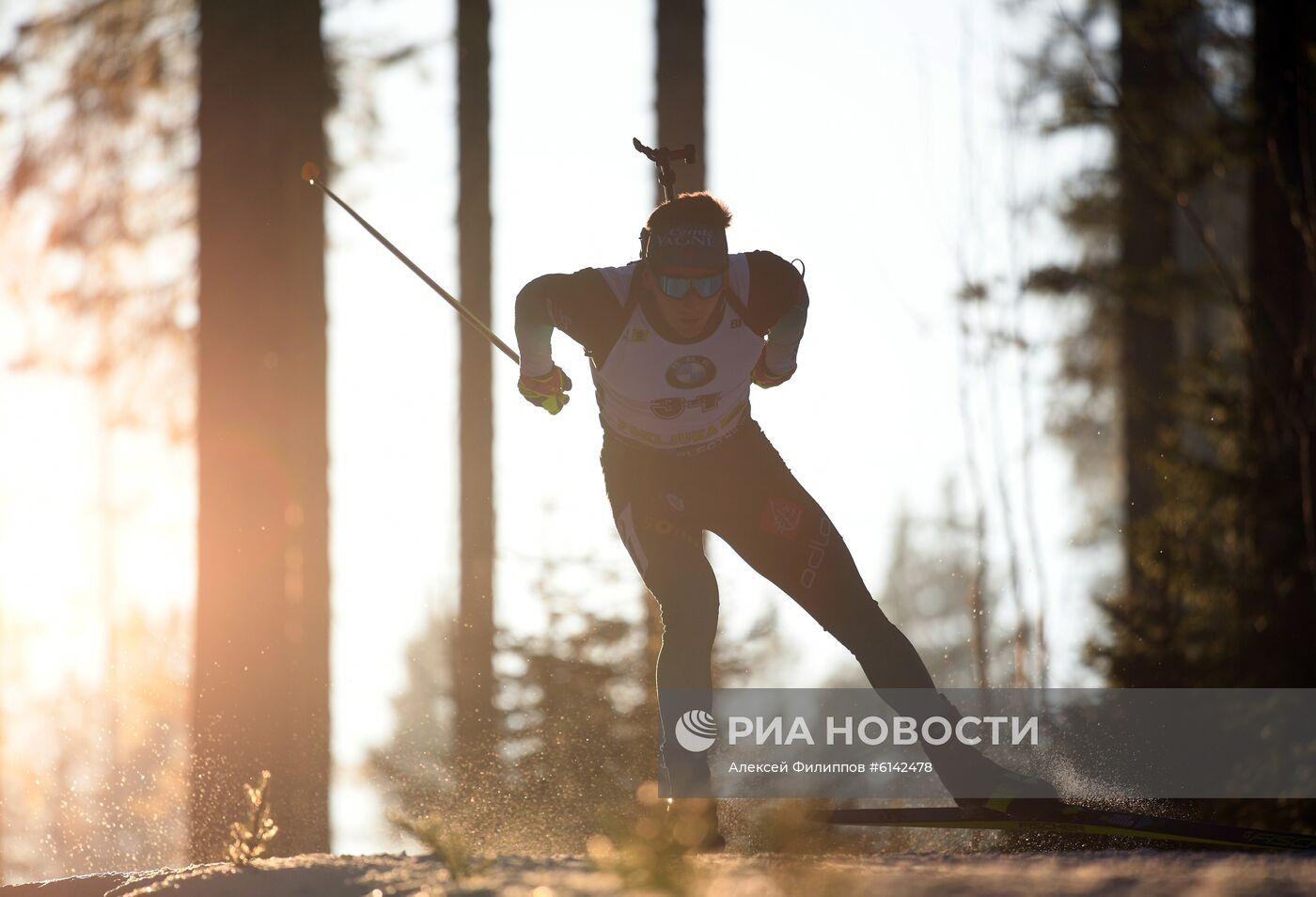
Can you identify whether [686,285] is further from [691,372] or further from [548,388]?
[548,388]

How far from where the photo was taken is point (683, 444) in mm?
5340

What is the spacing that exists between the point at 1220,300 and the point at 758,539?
9069 mm

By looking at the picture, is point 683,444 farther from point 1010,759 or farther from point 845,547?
point 1010,759

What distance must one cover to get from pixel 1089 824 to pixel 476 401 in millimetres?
5598

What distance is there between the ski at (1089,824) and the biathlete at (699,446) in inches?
3.9

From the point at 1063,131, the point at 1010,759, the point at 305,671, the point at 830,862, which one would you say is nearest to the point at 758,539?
the point at 830,862

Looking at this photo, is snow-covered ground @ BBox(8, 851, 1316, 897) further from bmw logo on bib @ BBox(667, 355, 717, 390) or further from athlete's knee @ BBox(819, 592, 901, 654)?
bmw logo on bib @ BBox(667, 355, 717, 390)

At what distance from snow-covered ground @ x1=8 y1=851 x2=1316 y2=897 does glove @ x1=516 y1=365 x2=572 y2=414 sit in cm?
173

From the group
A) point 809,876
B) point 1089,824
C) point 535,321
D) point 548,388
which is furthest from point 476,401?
point 809,876

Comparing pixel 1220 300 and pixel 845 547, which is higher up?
pixel 1220 300

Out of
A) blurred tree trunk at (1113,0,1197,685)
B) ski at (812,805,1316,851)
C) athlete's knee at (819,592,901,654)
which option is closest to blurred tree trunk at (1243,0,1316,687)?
blurred tree trunk at (1113,0,1197,685)

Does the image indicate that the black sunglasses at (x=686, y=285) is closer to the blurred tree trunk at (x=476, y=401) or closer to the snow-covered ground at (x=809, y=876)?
the snow-covered ground at (x=809, y=876)

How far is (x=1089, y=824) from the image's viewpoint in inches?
208

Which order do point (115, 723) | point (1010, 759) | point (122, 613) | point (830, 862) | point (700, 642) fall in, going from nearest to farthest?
point (830, 862)
point (700, 642)
point (1010, 759)
point (115, 723)
point (122, 613)
